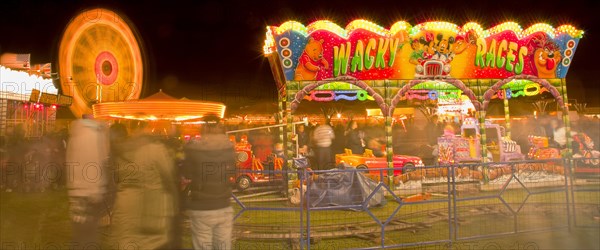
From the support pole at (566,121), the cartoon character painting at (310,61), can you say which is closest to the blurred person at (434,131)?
the support pole at (566,121)

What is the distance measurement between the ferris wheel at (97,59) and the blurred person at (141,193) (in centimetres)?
53

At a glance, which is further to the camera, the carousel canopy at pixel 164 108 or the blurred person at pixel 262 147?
the blurred person at pixel 262 147

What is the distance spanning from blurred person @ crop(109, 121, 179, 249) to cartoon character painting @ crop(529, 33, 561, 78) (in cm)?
1294

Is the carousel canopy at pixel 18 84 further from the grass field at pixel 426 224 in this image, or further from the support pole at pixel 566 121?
the support pole at pixel 566 121

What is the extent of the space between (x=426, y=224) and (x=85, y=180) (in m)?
5.77

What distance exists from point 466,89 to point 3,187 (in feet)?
45.4

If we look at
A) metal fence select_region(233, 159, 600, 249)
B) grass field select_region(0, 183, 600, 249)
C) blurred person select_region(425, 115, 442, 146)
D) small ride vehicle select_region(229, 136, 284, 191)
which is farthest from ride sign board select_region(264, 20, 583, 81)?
blurred person select_region(425, 115, 442, 146)

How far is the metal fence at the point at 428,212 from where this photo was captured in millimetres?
6188

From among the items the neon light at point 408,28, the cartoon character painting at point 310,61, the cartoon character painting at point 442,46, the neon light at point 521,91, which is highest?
the neon light at point 408,28

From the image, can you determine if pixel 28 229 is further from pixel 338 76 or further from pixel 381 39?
pixel 381 39

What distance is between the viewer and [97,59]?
333 centimetres

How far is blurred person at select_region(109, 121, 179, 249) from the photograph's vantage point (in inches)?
143

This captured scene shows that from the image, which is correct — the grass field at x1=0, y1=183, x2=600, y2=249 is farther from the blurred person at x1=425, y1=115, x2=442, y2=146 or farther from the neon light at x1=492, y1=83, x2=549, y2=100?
the blurred person at x1=425, y1=115, x2=442, y2=146

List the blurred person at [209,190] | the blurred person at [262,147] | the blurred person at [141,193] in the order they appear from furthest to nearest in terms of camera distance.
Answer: the blurred person at [262,147] < the blurred person at [209,190] < the blurred person at [141,193]
